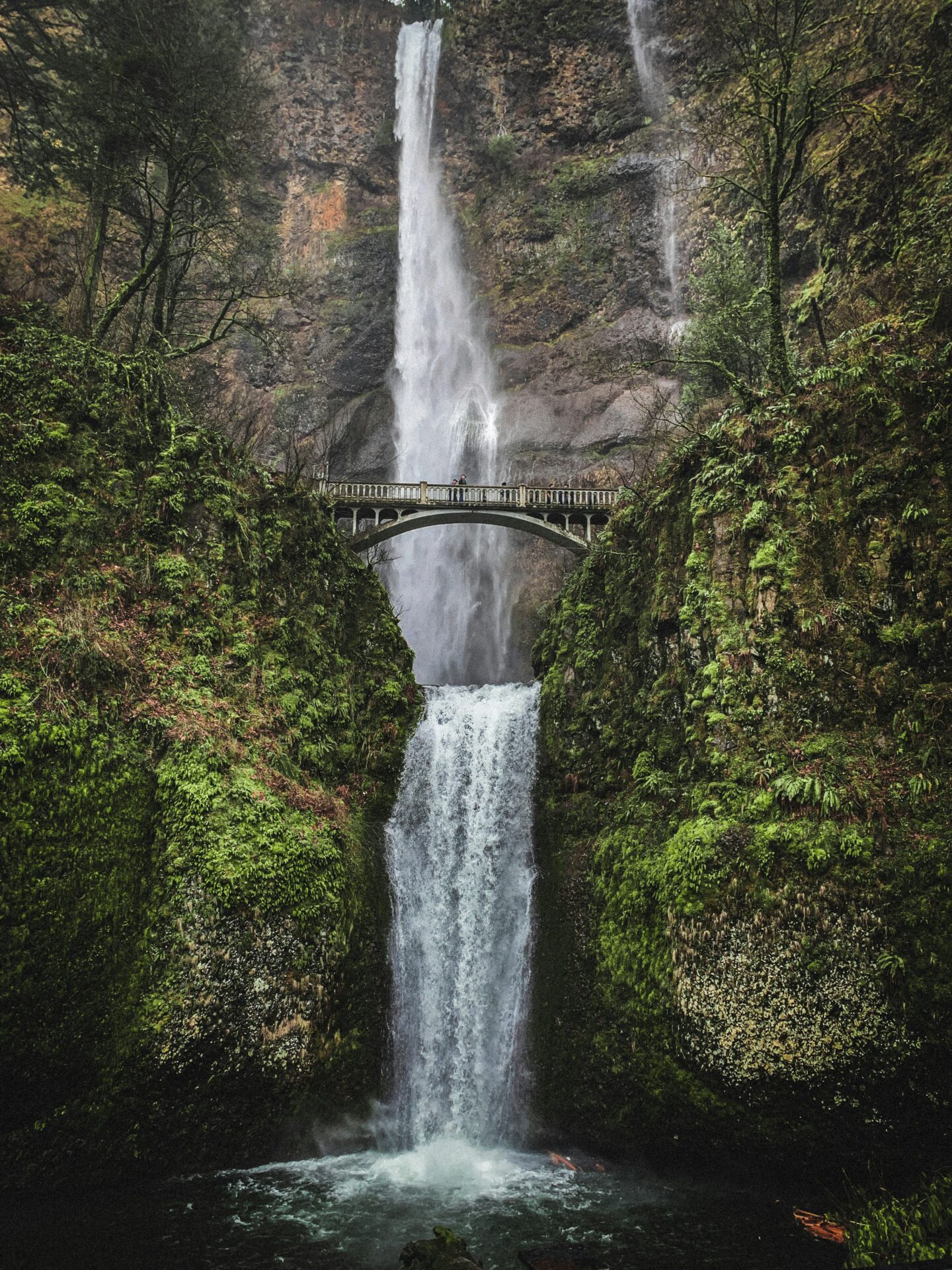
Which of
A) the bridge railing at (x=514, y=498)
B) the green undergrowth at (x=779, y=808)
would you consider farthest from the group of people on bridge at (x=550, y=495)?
the green undergrowth at (x=779, y=808)

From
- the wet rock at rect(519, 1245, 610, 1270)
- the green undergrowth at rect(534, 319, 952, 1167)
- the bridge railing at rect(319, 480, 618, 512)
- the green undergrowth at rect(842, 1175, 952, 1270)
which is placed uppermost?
the bridge railing at rect(319, 480, 618, 512)

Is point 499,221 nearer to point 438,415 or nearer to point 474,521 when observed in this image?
point 438,415

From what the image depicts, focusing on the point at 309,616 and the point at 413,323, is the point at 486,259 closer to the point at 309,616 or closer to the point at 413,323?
the point at 413,323

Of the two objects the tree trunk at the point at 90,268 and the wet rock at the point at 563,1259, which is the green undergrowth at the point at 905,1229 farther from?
the tree trunk at the point at 90,268

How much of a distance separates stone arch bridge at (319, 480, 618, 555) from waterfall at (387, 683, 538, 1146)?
36.8ft

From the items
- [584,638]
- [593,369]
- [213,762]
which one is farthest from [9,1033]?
[593,369]

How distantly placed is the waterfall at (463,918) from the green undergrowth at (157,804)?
27.3 inches

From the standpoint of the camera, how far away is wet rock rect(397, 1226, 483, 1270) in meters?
7.18

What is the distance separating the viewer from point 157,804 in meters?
10.1

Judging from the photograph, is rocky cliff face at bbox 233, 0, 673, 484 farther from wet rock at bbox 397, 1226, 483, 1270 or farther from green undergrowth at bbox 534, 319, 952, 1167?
wet rock at bbox 397, 1226, 483, 1270

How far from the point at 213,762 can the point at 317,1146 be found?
17.4 ft

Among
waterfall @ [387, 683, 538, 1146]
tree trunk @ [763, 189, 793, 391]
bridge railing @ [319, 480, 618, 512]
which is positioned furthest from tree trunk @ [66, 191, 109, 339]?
tree trunk @ [763, 189, 793, 391]

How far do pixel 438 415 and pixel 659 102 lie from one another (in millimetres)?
18459

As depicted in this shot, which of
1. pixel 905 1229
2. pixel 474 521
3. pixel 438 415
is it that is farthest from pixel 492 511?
pixel 905 1229
